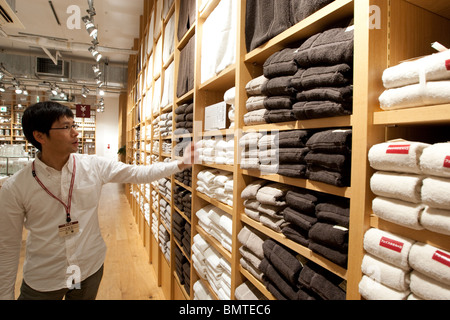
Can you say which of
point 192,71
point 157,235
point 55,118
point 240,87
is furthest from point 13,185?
point 157,235

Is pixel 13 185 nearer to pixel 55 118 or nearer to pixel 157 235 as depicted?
pixel 55 118

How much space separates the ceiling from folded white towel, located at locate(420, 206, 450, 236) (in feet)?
18.0

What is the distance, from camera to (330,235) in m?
0.82

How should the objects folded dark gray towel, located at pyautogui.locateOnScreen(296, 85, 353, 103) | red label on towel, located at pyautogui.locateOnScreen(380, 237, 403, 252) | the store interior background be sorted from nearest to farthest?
red label on towel, located at pyautogui.locateOnScreen(380, 237, 403, 252), folded dark gray towel, located at pyautogui.locateOnScreen(296, 85, 353, 103), the store interior background

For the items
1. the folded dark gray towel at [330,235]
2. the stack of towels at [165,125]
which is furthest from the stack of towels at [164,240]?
the folded dark gray towel at [330,235]

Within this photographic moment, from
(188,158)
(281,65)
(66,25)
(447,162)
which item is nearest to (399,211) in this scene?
(447,162)

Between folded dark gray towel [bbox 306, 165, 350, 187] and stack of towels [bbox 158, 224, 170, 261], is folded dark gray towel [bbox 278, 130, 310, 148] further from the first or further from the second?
stack of towels [bbox 158, 224, 170, 261]

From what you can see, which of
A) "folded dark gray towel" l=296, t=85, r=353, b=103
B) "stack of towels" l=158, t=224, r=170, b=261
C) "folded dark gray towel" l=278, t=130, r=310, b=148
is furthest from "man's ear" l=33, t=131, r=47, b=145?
"stack of towels" l=158, t=224, r=170, b=261

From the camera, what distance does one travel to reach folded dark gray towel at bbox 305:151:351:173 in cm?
80

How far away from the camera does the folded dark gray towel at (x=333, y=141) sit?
0.79m

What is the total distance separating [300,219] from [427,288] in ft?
1.36

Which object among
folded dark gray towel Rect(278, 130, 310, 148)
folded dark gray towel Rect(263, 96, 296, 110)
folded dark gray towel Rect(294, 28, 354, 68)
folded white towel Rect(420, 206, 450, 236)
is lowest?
folded white towel Rect(420, 206, 450, 236)

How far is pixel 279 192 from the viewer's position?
1122 millimetres

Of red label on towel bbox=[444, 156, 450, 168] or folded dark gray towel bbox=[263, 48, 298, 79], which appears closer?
red label on towel bbox=[444, 156, 450, 168]
